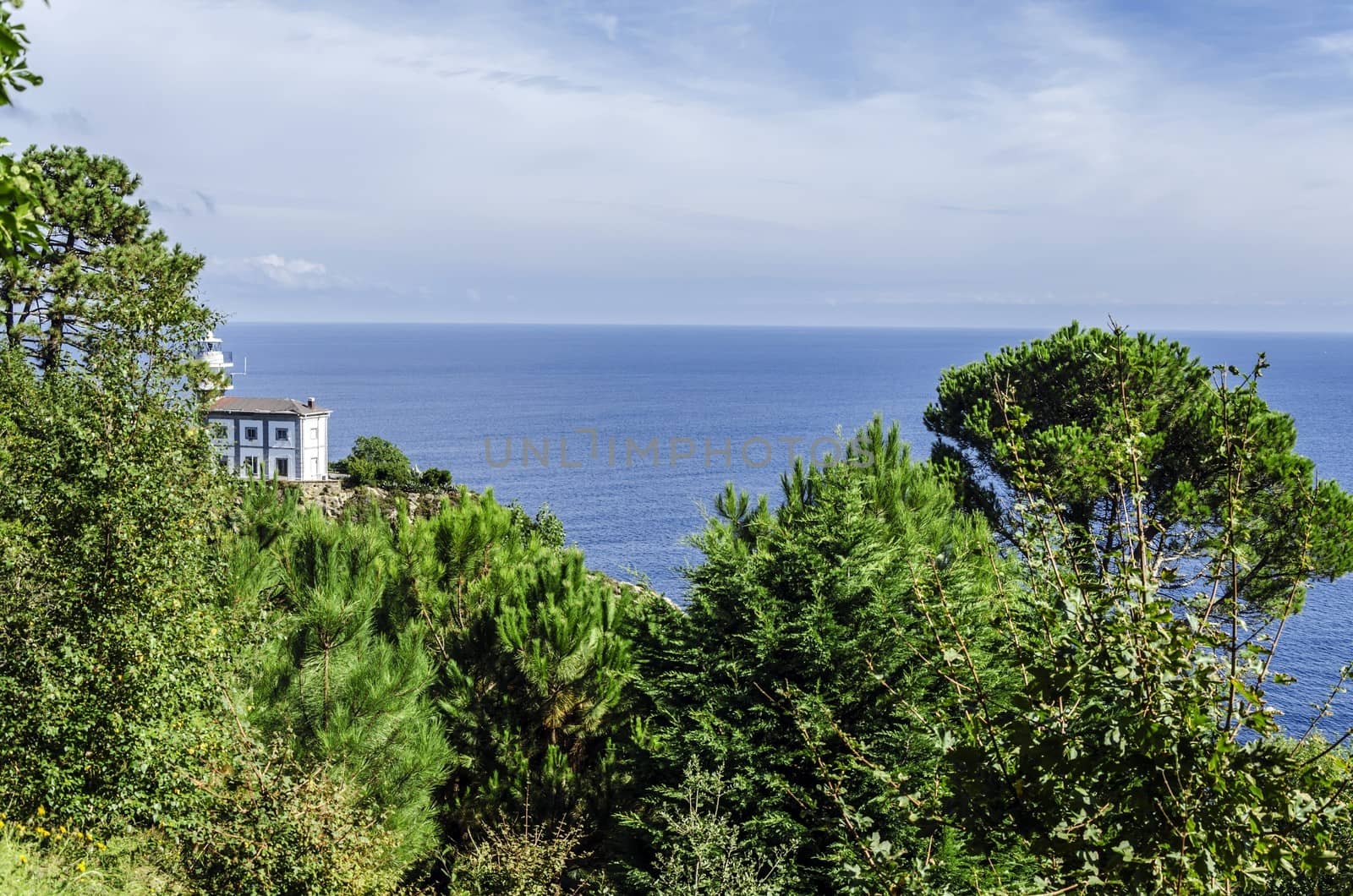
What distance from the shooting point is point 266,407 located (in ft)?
166

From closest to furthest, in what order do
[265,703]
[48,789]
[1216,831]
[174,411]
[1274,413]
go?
[1216,831] → [48,789] → [174,411] → [265,703] → [1274,413]

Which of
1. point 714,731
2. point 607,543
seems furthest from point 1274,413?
point 607,543

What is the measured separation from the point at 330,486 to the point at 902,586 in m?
35.7

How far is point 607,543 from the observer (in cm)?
5709

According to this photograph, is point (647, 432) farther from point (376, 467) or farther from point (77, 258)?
point (77, 258)

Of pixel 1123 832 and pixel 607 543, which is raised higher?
pixel 1123 832

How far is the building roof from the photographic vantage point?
4925 cm

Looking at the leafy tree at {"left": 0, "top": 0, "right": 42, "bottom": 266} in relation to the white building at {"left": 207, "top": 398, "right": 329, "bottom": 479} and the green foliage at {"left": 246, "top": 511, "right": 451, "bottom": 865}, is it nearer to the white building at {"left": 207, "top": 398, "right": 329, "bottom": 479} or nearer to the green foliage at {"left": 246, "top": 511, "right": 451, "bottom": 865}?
the green foliage at {"left": 246, "top": 511, "right": 451, "bottom": 865}

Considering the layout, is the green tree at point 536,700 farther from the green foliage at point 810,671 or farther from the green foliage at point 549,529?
the green foliage at point 549,529

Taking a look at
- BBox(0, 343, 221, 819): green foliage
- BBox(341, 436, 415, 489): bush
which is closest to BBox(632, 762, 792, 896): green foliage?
BBox(0, 343, 221, 819): green foliage

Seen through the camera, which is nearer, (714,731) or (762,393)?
(714,731)

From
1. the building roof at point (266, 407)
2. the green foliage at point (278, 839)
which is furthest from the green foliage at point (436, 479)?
the green foliage at point (278, 839)

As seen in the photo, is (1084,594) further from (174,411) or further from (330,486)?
(330,486)

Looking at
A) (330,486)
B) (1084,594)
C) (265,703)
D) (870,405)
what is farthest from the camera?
(870,405)
